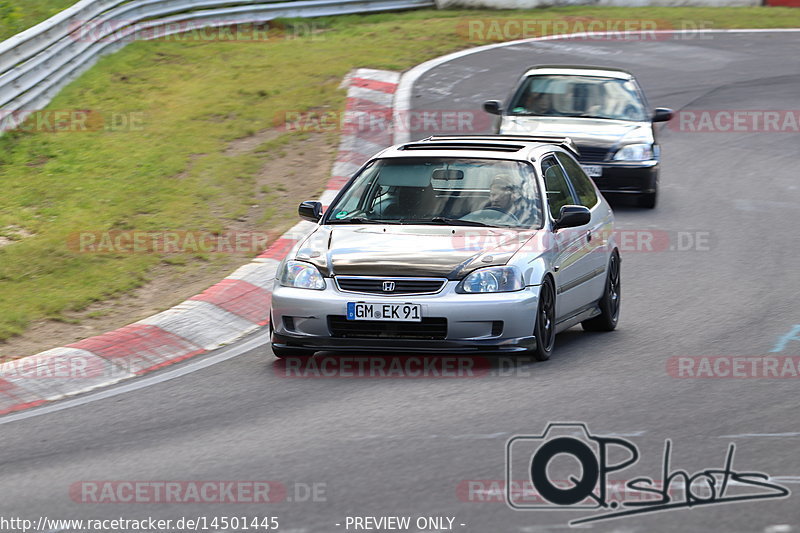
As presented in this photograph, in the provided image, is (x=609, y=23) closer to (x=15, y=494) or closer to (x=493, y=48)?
(x=493, y=48)

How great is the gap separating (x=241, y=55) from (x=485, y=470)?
17207 mm

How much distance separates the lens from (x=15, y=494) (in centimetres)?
605

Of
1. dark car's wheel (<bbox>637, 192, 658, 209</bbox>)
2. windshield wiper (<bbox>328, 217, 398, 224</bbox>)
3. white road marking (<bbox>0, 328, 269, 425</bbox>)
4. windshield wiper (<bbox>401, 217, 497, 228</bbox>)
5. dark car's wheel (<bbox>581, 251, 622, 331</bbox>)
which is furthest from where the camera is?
dark car's wheel (<bbox>637, 192, 658, 209</bbox>)

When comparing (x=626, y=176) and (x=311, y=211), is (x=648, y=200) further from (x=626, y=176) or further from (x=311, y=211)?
(x=311, y=211)

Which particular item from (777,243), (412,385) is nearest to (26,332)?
(412,385)

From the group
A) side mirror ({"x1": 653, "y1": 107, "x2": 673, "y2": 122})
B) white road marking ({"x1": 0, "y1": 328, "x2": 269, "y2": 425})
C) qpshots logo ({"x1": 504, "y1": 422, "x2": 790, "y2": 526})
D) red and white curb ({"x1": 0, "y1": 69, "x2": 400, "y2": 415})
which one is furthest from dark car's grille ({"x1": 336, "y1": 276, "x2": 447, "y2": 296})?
side mirror ({"x1": 653, "y1": 107, "x2": 673, "y2": 122})

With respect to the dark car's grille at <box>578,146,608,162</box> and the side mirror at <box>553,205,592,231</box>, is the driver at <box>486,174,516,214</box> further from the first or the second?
the dark car's grille at <box>578,146,608,162</box>

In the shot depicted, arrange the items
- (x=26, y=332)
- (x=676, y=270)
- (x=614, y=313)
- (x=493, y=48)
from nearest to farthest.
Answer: (x=26, y=332) < (x=614, y=313) < (x=676, y=270) < (x=493, y=48)

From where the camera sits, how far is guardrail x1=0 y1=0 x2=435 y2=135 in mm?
16859

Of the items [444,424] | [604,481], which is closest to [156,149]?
[444,424]

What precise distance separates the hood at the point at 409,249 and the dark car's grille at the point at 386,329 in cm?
31

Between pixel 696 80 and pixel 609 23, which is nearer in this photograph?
pixel 696 80

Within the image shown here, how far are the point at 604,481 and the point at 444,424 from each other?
1334 millimetres

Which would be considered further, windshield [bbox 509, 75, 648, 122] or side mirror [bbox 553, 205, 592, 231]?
windshield [bbox 509, 75, 648, 122]
